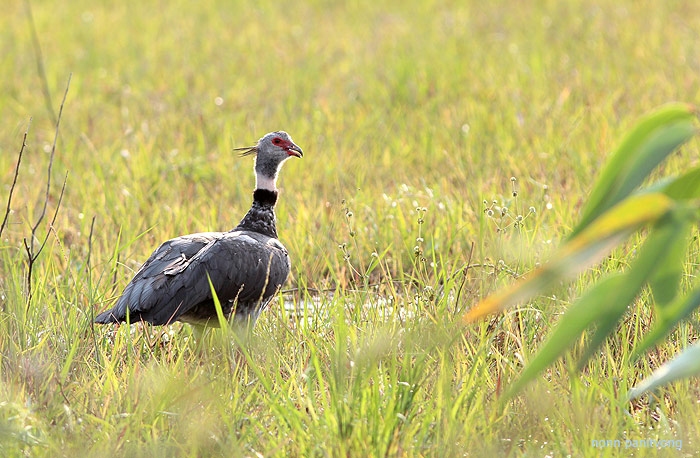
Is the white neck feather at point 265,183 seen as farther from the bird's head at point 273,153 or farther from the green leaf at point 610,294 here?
the green leaf at point 610,294

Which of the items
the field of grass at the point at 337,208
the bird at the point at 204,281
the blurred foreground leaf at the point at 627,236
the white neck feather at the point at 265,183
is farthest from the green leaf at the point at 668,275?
the white neck feather at the point at 265,183

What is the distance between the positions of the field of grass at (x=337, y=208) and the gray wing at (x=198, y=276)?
0.13 metres

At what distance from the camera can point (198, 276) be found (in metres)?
3.86

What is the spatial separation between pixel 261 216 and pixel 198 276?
2.47 feet

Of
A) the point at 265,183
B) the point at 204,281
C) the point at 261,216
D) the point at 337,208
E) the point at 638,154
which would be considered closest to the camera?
the point at 638,154

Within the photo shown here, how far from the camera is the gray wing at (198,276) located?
12.2ft

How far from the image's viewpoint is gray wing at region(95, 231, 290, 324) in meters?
3.71

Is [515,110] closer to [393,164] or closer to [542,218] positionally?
[393,164]

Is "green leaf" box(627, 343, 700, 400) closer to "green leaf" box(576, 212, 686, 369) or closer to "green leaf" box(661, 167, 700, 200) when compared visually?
"green leaf" box(576, 212, 686, 369)

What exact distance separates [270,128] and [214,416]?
15.5ft

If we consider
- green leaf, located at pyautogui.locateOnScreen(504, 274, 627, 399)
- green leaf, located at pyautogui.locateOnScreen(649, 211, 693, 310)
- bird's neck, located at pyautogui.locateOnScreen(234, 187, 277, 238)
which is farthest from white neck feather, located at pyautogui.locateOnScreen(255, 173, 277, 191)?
green leaf, located at pyautogui.locateOnScreen(504, 274, 627, 399)

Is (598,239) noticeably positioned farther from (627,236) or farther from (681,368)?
(681,368)

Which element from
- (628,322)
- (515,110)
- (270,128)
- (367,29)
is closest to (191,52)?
(367,29)

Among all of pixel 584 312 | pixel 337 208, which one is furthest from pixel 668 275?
pixel 337 208
